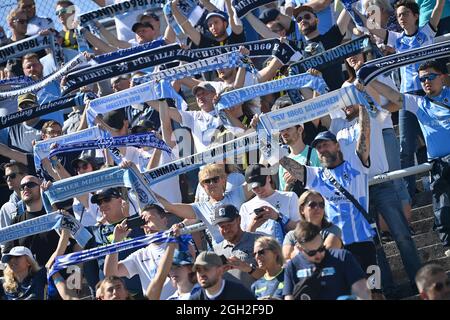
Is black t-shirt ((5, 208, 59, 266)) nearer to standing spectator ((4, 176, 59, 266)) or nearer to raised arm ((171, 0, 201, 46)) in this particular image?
standing spectator ((4, 176, 59, 266))

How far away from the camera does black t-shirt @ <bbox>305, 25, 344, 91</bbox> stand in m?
16.3

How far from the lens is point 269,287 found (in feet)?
42.8

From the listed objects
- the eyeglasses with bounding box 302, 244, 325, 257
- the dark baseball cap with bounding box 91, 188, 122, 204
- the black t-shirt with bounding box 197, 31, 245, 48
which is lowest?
the eyeglasses with bounding box 302, 244, 325, 257

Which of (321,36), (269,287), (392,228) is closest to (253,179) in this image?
(392,228)

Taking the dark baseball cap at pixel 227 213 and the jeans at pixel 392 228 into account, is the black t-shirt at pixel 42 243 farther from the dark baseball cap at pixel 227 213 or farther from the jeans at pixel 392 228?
the jeans at pixel 392 228

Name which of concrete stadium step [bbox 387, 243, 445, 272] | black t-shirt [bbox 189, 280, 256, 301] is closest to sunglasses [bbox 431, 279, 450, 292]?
black t-shirt [bbox 189, 280, 256, 301]

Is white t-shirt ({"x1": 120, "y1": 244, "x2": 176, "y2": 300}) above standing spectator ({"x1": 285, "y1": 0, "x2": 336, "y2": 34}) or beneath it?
beneath

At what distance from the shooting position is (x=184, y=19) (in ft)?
58.3

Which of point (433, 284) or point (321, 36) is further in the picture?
point (321, 36)

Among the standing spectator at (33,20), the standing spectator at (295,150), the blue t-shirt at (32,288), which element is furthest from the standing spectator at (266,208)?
the standing spectator at (33,20)

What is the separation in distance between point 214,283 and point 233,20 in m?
5.53

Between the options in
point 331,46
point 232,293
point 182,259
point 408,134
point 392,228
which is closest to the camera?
point 232,293

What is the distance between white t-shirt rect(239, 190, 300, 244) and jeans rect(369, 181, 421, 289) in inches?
36.9

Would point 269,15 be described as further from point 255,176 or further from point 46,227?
point 46,227
